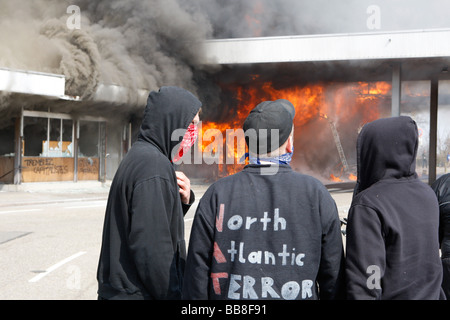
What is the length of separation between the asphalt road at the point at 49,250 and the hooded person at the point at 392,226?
333 cm

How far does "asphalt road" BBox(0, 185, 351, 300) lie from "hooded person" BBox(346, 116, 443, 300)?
10.9 feet

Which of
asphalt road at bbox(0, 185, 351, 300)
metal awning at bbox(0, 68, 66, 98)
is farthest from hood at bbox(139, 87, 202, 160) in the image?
metal awning at bbox(0, 68, 66, 98)

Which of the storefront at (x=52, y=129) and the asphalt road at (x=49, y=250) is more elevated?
the storefront at (x=52, y=129)

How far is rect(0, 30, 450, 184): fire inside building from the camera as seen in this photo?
16.9 meters

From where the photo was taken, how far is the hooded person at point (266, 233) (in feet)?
6.22

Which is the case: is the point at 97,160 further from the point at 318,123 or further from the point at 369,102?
the point at 369,102

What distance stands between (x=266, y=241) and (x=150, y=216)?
1.75 ft

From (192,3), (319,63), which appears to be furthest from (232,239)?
(192,3)

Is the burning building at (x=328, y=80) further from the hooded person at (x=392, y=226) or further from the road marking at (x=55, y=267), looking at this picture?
the hooded person at (x=392, y=226)

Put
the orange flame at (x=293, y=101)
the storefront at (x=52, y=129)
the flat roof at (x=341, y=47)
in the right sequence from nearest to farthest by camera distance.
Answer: the storefront at (x=52, y=129)
the flat roof at (x=341, y=47)
the orange flame at (x=293, y=101)

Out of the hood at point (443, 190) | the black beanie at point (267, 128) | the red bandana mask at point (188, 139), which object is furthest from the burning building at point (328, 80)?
the black beanie at point (267, 128)

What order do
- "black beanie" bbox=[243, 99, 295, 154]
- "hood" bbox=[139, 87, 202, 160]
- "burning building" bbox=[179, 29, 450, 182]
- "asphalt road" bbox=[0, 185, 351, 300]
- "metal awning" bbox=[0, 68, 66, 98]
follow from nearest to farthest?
"black beanie" bbox=[243, 99, 295, 154] → "hood" bbox=[139, 87, 202, 160] → "asphalt road" bbox=[0, 185, 351, 300] → "metal awning" bbox=[0, 68, 66, 98] → "burning building" bbox=[179, 29, 450, 182]

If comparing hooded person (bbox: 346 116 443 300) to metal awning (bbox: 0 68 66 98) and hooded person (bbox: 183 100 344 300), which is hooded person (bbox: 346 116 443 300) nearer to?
hooded person (bbox: 183 100 344 300)
